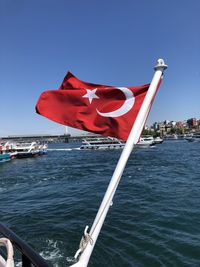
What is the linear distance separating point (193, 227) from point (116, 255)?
4.07m

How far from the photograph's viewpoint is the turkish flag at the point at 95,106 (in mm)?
4418

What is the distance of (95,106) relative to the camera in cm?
466

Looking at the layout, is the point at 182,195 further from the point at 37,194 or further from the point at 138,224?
the point at 37,194

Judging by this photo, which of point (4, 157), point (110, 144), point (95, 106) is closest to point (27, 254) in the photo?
point (95, 106)

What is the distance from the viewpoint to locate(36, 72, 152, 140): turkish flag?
442cm

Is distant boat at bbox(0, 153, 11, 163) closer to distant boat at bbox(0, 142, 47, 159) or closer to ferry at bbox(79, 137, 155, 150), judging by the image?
distant boat at bbox(0, 142, 47, 159)

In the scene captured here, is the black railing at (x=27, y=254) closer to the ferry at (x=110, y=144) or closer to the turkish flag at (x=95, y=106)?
the turkish flag at (x=95, y=106)

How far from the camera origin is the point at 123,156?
3.85 metres

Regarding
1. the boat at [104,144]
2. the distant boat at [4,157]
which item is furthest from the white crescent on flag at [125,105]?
the boat at [104,144]

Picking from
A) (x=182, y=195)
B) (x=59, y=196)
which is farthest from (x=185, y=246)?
(x=59, y=196)

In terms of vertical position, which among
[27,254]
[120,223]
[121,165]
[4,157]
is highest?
[121,165]

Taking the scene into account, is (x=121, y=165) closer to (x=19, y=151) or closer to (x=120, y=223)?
(x=120, y=223)

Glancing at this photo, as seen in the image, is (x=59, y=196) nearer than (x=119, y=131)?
No

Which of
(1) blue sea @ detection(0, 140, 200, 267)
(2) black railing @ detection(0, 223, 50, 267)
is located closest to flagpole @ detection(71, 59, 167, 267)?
(2) black railing @ detection(0, 223, 50, 267)
